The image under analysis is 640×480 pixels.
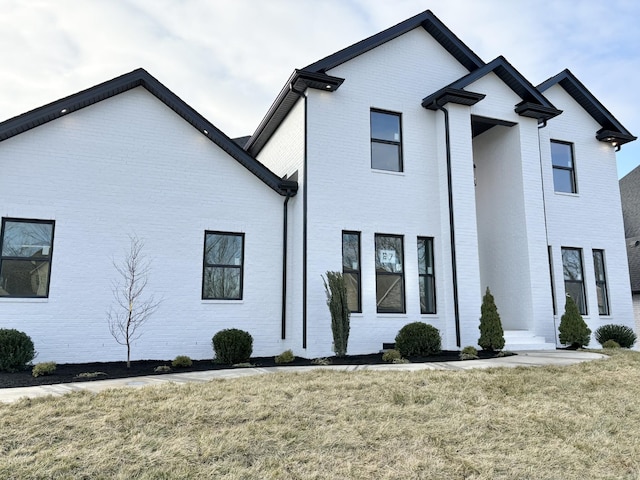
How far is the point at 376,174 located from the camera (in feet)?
40.0

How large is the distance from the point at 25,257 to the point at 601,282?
14956 millimetres

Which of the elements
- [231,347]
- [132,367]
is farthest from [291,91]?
[132,367]

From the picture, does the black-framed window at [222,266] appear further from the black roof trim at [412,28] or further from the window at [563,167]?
the window at [563,167]

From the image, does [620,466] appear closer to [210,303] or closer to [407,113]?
[210,303]

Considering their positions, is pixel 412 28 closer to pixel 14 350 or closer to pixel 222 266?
pixel 222 266

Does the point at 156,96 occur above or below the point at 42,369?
above

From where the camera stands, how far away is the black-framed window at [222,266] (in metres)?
11.1

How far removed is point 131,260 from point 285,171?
482cm

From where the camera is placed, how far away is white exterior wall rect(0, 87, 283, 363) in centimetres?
992

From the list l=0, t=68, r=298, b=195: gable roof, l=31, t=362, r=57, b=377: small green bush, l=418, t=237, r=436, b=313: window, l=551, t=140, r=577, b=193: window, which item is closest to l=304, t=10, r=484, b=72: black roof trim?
l=0, t=68, r=298, b=195: gable roof

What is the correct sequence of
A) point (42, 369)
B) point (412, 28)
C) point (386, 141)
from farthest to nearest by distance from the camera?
point (412, 28)
point (386, 141)
point (42, 369)

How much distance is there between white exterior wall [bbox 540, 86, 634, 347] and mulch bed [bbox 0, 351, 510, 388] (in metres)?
4.99

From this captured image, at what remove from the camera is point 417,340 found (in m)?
10.6

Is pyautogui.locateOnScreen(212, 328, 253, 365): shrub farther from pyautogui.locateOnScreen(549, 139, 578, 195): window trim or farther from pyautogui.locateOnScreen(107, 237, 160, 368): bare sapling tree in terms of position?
pyautogui.locateOnScreen(549, 139, 578, 195): window trim
